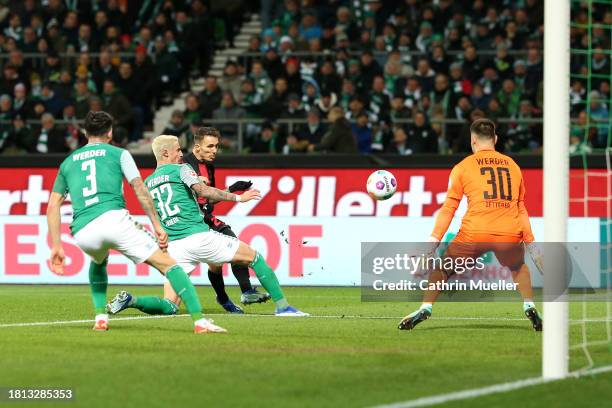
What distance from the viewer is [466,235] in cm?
1201

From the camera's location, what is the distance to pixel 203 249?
13.4m

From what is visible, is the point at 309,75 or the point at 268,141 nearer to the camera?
the point at 268,141

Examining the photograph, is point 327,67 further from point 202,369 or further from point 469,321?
point 202,369

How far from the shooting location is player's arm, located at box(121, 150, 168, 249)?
10898mm

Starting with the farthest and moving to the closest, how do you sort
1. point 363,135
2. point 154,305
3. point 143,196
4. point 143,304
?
1. point 363,135
2. point 154,305
3. point 143,304
4. point 143,196

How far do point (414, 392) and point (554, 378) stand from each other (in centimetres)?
122

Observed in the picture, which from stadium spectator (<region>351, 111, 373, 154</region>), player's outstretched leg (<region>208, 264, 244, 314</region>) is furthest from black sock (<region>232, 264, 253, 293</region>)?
stadium spectator (<region>351, 111, 373, 154</region>)

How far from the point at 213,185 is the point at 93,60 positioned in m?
13.6

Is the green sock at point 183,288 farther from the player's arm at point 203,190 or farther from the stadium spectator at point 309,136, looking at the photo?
the stadium spectator at point 309,136

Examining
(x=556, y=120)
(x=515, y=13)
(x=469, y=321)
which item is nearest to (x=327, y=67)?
(x=515, y=13)

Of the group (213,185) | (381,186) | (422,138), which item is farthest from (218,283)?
(422,138)

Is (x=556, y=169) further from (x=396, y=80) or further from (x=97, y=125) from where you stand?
(x=396, y=80)

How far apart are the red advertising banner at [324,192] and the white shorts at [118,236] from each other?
9.58 m

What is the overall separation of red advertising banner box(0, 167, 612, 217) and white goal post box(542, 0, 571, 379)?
12.2m
